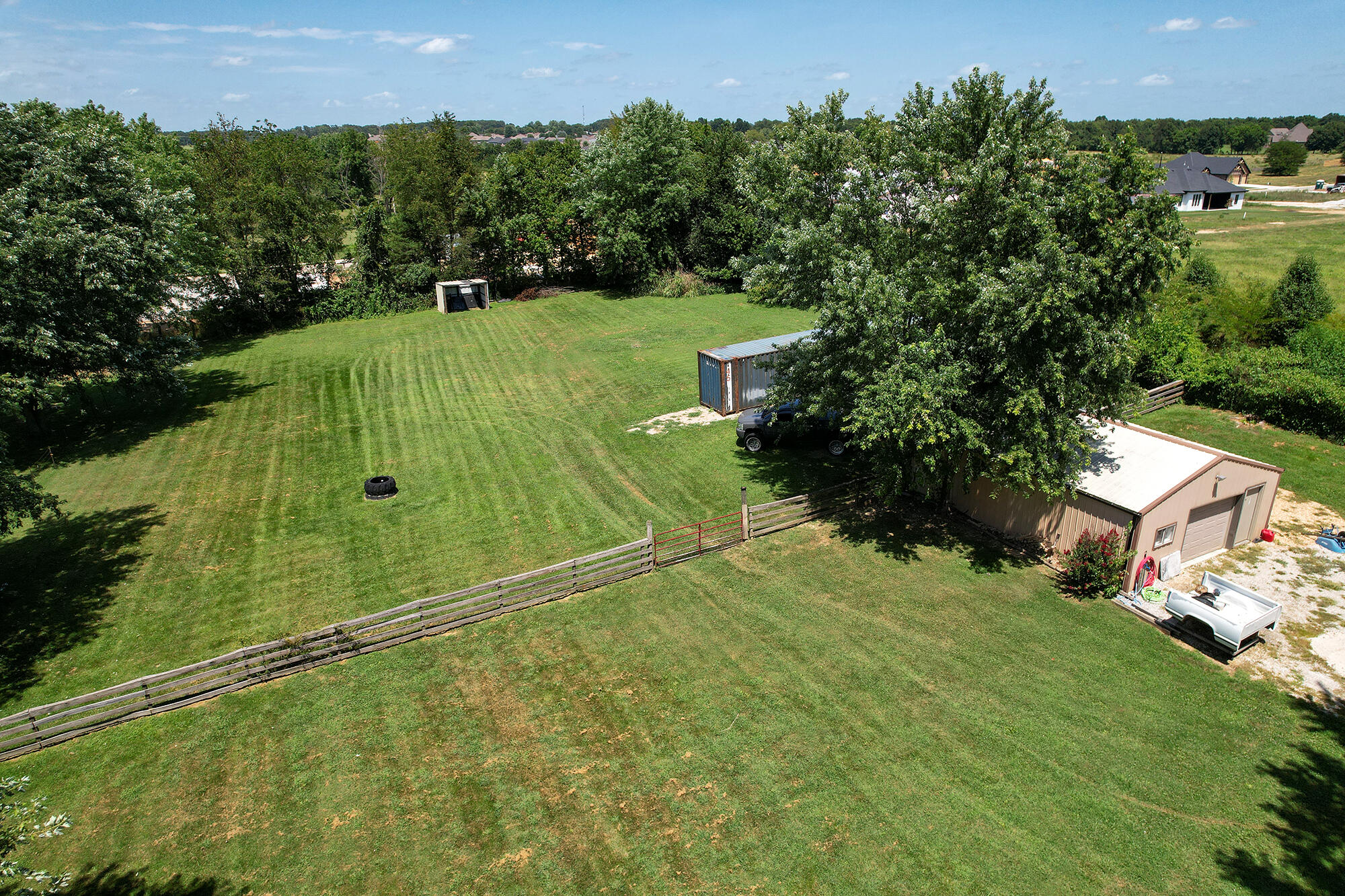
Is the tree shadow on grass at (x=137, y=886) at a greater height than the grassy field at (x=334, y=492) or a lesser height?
lesser

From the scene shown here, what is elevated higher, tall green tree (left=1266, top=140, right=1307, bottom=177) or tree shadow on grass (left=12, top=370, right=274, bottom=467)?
tall green tree (left=1266, top=140, right=1307, bottom=177)

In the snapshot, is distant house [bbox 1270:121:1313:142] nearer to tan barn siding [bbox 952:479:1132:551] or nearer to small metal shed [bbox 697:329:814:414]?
small metal shed [bbox 697:329:814:414]

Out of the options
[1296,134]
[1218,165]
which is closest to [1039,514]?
[1218,165]

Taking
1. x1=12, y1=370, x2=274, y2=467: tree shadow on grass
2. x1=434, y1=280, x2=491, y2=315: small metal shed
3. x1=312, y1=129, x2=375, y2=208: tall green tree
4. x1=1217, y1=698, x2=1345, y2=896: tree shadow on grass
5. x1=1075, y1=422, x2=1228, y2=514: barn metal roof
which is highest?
x1=312, y1=129, x2=375, y2=208: tall green tree

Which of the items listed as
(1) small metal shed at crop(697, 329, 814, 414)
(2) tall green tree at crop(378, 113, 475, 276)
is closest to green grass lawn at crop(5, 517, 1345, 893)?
(1) small metal shed at crop(697, 329, 814, 414)

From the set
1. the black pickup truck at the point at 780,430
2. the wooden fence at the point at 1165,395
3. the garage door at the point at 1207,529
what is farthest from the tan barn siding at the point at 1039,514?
the wooden fence at the point at 1165,395

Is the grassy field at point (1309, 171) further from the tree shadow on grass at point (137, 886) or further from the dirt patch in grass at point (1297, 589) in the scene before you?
the tree shadow on grass at point (137, 886)
